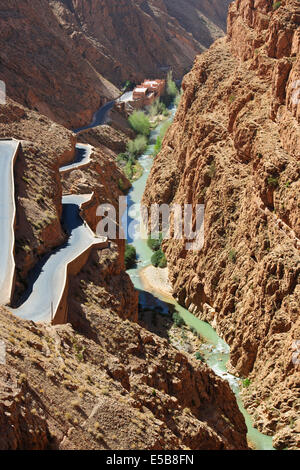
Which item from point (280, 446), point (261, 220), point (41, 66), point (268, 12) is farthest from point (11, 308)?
point (41, 66)

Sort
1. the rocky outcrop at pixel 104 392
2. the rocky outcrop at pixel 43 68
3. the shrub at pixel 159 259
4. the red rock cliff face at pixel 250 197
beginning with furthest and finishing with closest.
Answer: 1. the rocky outcrop at pixel 43 68
2. the shrub at pixel 159 259
3. the red rock cliff face at pixel 250 197
4. the rocky outcrop at pixel 104 392

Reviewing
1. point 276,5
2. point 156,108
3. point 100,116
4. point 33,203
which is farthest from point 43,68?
point 33,203

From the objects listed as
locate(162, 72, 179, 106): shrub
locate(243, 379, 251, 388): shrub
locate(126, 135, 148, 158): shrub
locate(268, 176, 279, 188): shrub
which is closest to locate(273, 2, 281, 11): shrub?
locate(268, 176, 279, 188): shrub

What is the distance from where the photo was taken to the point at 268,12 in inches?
1848

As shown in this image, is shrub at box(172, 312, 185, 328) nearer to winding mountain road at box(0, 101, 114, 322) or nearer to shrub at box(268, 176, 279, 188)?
winding mountain road at box(0, 101, 114, 322)

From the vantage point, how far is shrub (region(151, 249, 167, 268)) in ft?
163

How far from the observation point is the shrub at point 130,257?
165ft

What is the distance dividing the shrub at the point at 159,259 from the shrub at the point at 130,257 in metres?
1.93

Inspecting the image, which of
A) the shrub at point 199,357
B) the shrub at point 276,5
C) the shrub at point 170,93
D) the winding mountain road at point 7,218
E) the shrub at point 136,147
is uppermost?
the shrub at point 170,93

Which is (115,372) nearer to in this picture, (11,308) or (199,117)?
(11,308)

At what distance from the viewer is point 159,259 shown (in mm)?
50344

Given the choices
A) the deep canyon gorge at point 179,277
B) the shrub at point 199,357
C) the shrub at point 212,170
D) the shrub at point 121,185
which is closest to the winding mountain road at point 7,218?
the deep canyon gorge at point 179,277

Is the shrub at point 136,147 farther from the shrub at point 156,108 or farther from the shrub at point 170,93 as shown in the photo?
the shrub at point 170,93
